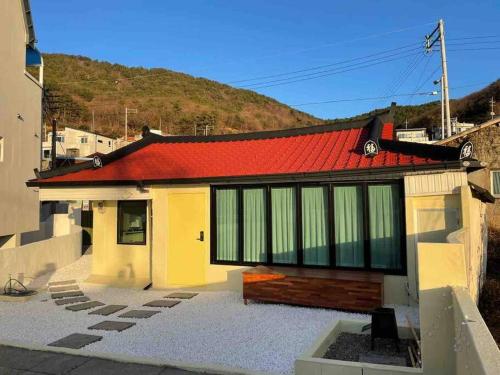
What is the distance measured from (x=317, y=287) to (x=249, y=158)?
4.32m

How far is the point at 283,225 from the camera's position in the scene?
28.2ft

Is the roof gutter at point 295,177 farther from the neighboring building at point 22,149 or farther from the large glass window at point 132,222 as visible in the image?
the neighboring building at point 22,149

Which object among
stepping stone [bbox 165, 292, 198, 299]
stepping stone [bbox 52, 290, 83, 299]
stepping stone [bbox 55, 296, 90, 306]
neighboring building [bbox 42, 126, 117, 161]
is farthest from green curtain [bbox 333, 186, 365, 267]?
neighboring building [bbox 42, 126, 117, 161]

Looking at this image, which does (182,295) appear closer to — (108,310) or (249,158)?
(108,310)

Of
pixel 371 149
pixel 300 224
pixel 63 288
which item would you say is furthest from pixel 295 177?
pixel 63 288

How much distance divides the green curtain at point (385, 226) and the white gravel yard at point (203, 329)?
0.96 meters

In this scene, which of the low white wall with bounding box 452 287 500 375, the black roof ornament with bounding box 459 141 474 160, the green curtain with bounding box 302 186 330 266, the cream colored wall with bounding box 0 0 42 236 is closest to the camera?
the low white wall with bounding box 452 287 500 375

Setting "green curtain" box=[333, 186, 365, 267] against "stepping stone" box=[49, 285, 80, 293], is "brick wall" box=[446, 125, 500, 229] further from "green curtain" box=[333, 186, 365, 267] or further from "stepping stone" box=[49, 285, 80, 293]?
"stepping stone" box=[49, 285, 80, 293]

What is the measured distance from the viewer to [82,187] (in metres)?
9.59

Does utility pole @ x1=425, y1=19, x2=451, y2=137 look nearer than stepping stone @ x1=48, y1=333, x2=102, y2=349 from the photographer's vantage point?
No

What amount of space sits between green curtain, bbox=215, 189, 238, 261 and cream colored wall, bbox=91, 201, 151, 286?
2.20 m

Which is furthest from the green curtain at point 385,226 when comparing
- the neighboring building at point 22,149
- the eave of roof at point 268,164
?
the neighboring building at point 22,149

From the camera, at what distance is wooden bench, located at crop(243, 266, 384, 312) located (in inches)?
266

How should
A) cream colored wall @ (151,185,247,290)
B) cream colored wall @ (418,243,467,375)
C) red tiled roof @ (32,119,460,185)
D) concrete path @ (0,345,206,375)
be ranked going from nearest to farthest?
cream colored wall @ (418,243,467,375) < concrete path @ (0,345,206,375) < red tiled roof @ (32,119,460,185) < cream colored wall @ (151,185,247,290)
